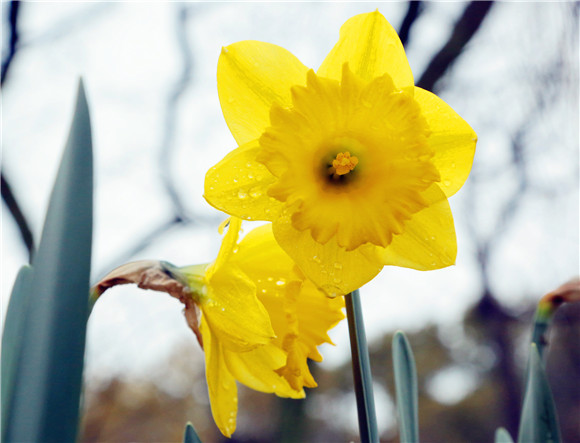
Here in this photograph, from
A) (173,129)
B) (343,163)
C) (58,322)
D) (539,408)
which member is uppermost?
(173,129)

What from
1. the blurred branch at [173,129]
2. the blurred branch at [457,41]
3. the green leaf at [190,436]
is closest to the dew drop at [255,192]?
the green leaf at [190,436]

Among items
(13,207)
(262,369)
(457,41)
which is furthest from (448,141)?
(13,207)

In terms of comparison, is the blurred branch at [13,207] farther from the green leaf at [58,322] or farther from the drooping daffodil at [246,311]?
the green leaf at [58,322]

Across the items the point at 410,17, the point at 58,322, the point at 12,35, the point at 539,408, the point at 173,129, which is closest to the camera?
→ the point at 58,322

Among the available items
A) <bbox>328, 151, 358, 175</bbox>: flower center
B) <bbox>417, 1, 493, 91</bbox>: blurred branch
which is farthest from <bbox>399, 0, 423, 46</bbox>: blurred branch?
<bbox>328, 151, 358, 175</bbox>: flower center

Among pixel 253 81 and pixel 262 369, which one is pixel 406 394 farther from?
pixel 253 81

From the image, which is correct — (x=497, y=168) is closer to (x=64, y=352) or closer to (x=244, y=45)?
(x=244, y=45)

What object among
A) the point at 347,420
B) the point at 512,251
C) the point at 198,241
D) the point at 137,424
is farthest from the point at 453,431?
the point at 198,241

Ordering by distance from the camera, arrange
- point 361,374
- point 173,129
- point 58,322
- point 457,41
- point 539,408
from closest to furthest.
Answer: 1. point 58,322
2. point 361,374
3. point 539,408
4. point 457,41
5. point 173,129
